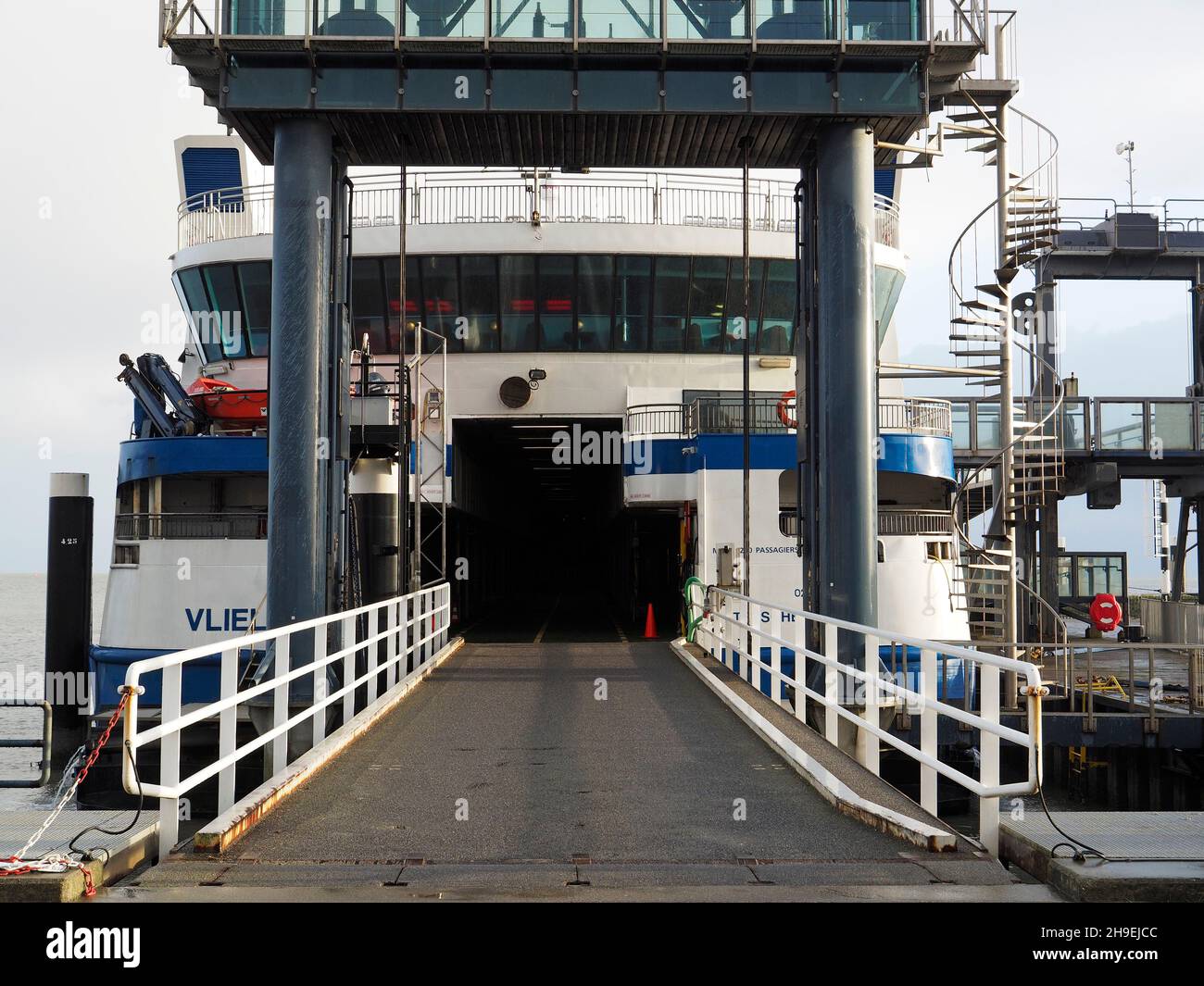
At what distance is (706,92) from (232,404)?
1107 centimetres

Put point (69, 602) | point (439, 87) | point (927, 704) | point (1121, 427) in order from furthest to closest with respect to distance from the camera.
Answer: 1. point (1121, 427)
2. point (69, 602)
3. point (439, 87)
4. point (927, 704)

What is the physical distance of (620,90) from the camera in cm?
1320

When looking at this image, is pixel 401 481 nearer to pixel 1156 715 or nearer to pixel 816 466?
pixel 816 466

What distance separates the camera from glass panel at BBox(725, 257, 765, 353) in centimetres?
2608

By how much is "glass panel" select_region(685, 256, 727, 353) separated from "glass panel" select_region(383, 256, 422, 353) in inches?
227

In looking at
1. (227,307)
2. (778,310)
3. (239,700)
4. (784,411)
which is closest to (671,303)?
(778,310)

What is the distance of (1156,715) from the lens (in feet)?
60.5

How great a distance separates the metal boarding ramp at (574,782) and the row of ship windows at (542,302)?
1347 centimetres

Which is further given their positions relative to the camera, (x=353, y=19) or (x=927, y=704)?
(x=353, y=19)

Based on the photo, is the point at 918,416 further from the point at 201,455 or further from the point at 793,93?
the point at 201,455

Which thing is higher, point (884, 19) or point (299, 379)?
point (884, 19)

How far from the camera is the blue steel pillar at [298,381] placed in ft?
Result: 42.7

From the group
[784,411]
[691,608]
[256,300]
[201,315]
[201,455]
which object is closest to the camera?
[201,455]
